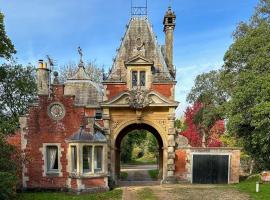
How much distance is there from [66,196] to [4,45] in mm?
11946

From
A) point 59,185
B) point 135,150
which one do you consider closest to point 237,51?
point 59,185

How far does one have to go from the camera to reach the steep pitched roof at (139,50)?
24516mm

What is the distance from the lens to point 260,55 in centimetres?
2469

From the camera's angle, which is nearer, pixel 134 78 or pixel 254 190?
pixel 254 190

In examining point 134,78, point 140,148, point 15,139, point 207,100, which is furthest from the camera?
point 140,148

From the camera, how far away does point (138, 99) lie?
76.4ft

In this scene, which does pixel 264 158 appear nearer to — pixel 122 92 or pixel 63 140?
pixel 122 92

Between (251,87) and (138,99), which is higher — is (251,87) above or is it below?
above

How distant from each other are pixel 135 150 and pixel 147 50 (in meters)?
44.7

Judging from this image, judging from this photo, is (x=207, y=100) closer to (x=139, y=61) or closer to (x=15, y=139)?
(x=139, y=61)

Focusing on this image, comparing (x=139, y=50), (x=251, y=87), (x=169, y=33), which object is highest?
(x=169, y=33)

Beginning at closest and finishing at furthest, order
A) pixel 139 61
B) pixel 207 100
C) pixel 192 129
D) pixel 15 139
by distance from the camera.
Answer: pixel 15 139 → pixel 139 61 → pixel 207 100 → pixel 192 129

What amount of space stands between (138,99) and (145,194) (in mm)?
6907

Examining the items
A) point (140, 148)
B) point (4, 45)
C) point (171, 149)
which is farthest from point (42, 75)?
point (140, 148)
